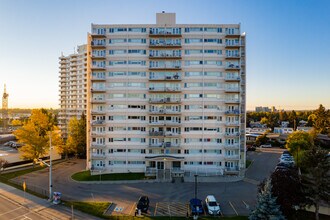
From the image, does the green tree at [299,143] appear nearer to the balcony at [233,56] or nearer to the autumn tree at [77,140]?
the balcony at [233,56]

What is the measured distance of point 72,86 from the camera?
8512cm

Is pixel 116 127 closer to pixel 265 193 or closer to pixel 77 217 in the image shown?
pixel 77 217

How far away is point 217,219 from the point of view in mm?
26641

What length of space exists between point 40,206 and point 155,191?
15.8m

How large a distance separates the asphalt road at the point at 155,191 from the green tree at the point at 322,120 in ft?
147

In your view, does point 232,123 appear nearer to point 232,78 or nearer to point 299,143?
point 232,78

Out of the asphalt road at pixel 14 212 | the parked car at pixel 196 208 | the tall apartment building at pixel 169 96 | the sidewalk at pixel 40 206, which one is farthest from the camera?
the tall apartment building at pixel 169 96

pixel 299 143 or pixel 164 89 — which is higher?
pixel 164 89

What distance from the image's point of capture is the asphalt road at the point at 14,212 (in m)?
26.9

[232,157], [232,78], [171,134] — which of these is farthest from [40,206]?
[232,78]

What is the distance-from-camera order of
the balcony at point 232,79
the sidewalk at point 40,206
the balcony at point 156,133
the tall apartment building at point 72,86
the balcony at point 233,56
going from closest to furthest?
the sidewalk at point 40,206
the balcony at point 156,133
the balcony at point 232,79
the balcony at point 233,56
the tall apartment building at point 72,86

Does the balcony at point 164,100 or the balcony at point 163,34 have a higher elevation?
the balcony at point 163,34

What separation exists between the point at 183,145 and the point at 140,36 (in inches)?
923

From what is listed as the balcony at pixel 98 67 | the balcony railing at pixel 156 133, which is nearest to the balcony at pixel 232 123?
the balcony railing at pixel 156 133
